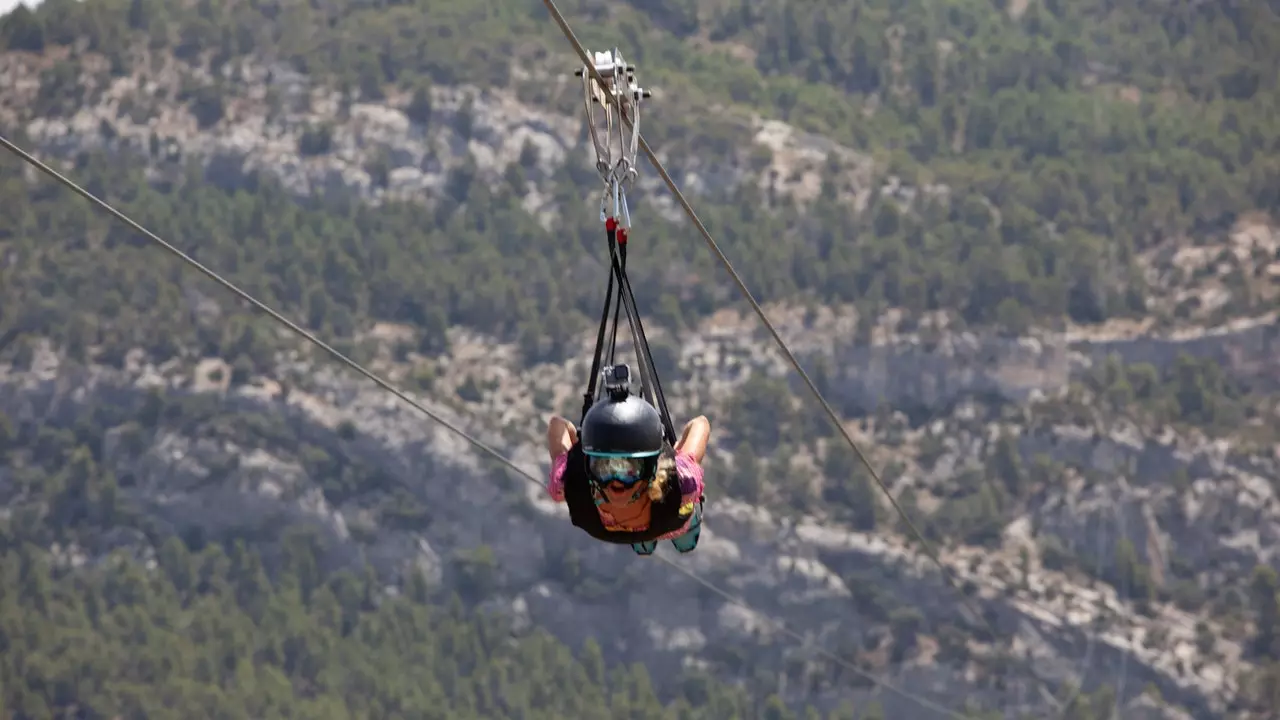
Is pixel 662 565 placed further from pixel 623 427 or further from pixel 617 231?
pixel 623 427

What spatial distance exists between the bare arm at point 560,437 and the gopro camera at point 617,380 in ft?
4.60

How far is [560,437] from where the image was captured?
21.2 metres

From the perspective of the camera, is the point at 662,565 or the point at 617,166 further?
the point at 662,565

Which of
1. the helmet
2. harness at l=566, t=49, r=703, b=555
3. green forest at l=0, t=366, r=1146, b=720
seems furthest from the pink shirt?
green forest at l=0, t=366, r=1146, b=720

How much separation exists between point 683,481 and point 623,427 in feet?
4.07

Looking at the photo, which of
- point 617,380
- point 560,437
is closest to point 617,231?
point 617,380

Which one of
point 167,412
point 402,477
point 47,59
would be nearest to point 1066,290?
point 402,477

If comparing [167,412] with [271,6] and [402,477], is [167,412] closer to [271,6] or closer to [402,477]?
[402,477]

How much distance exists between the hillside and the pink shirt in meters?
89.1

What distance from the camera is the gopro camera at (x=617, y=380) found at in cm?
1950

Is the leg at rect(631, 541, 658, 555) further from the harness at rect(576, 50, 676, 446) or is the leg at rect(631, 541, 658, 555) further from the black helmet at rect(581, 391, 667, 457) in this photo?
the black helmet at rect(581, 391, 667, 457)

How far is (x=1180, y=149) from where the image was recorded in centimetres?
13975

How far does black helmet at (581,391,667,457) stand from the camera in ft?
63.7

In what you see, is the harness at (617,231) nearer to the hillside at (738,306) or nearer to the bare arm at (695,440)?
the bare arm at (695,440)
